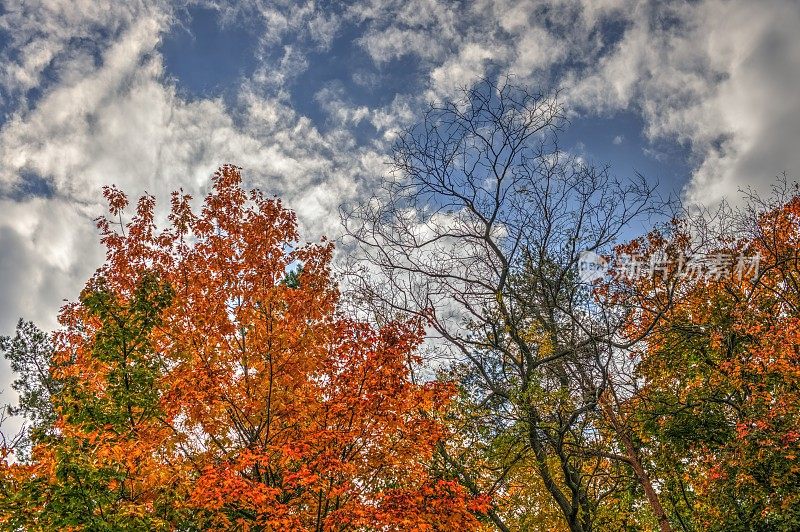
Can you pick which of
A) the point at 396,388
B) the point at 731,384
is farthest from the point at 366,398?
the point at 731,384

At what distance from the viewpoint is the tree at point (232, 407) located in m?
7.30

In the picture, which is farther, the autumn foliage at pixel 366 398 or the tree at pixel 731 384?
the tree at pixel 731 384

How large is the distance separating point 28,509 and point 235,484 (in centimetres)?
259

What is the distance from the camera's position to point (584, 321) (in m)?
10.9

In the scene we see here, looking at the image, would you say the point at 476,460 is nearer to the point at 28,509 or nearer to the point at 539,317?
the point at 539,317

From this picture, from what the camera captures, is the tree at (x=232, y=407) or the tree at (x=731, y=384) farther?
the tree at (x=731, y=384)

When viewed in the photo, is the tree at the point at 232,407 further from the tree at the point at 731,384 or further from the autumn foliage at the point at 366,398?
the tree at the point at 731,384

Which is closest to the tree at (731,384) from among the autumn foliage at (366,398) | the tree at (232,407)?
the autumn foliage at (366,398)

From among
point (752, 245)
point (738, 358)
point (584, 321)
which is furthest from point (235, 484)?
point (752, 245)

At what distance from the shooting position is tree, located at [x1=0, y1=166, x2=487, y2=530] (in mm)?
7297

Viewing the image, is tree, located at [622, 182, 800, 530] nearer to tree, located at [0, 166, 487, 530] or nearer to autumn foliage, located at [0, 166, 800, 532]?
autumn foliage, located at [0, 166, 800, 532]

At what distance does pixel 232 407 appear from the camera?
384 inches

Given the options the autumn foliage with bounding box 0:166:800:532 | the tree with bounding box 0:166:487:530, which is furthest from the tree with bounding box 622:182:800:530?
the tree with bounding box 0:166:487:530

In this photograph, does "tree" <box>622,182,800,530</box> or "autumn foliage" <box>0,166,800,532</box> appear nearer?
"autumn foliage" <box>0,166,800,532</box>
